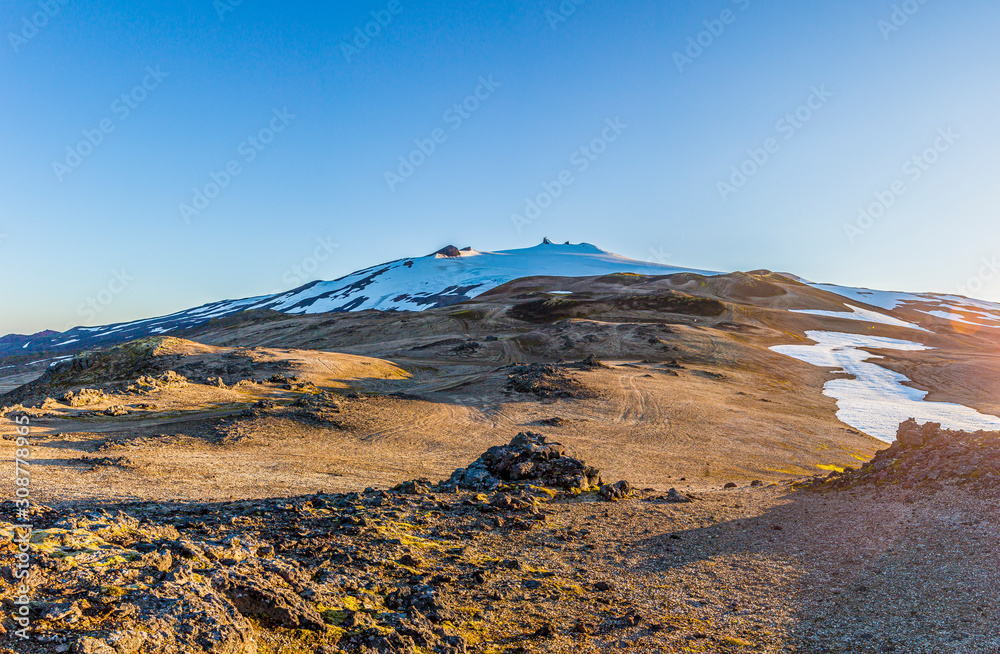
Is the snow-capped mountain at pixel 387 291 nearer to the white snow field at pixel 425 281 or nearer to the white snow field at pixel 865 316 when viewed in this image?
the white snow field at pixel 425 281

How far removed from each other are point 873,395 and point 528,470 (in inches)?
1679

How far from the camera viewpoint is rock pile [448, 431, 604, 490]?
1733cm

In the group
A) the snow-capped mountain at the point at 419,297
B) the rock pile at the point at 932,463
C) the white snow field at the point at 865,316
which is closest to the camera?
the rock pile at the point at 932,463

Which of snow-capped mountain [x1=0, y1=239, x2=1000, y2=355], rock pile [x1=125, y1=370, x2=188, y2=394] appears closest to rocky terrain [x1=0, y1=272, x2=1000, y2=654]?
rock pile [x1=125, y1=370, x2=188, y2=394]

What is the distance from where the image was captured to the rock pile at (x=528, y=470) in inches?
682

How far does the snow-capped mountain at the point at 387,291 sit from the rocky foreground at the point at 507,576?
124041 mm

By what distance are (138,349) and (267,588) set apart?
42922 mm

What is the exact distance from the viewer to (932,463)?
15.5 meters

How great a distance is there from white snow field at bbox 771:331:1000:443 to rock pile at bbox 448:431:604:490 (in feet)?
86.0

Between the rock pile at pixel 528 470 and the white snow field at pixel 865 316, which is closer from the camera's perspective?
the rock pile at pixel 528 470

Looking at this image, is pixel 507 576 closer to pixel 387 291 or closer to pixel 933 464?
pixel 933 464

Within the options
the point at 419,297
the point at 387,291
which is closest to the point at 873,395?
the point at 419,297

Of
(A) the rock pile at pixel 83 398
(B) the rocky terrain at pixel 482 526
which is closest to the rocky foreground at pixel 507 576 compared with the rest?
(B) the rocky terrain at pixel 482 526

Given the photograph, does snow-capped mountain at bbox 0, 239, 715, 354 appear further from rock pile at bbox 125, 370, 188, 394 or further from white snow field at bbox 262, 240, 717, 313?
rock pile at bbox 125, 370, 188, 394
